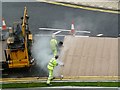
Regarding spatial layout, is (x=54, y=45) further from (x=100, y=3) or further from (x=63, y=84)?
(x=100, y=3)

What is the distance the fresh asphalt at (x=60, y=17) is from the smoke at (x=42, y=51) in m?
1.13

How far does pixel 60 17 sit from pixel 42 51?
3820 millimetres

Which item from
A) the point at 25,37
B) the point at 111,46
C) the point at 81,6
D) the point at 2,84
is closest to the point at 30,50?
the point at 25,37

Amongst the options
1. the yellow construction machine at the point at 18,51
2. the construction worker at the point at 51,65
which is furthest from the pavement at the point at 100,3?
the construction worker at the point at 51,65

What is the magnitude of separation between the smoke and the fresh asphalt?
1135 mm

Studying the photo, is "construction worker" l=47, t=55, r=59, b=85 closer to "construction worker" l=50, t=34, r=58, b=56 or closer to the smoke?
the smoke

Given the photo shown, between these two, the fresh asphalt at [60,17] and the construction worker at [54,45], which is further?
the fresh asphalt at [60,17]

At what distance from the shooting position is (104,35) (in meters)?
20.8

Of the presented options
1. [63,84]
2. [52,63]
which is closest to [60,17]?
[52,63]

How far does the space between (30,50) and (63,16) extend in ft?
14.6

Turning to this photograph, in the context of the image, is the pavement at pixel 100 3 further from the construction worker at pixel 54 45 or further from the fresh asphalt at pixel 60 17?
the construction worker at pixel 54 45

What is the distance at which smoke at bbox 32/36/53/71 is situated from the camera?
18911mm

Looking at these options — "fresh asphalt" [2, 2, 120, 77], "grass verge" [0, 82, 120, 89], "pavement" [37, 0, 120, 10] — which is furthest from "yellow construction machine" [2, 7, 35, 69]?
"pavement" [37, 0, 120, 10]

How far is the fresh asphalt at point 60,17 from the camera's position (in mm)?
21578
